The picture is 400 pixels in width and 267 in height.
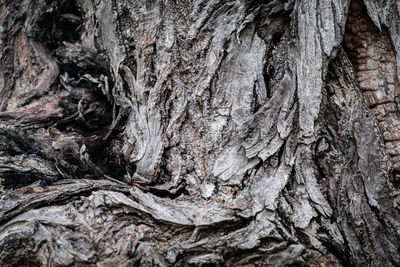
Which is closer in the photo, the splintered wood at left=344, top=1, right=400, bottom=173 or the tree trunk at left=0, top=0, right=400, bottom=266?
the tree trunk at left=0, top=0, right=400, bottom=266

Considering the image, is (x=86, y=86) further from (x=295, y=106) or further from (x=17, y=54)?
(x=295, y=106)

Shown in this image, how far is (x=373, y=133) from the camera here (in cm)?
153

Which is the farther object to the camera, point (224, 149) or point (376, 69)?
point (376, 69)

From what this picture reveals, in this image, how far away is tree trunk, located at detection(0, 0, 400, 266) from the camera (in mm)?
1288

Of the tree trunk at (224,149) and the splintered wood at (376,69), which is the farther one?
the splintered wood at (376,69)

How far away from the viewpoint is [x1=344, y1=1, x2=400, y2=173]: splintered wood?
1.61 metres

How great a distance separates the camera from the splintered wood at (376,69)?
1.61m

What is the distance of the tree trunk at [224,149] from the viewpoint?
1288mm

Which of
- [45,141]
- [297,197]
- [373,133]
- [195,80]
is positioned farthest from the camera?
[45,141]

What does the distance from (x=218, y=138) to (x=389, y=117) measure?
0.91 metres

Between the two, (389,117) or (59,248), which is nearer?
(59,248)

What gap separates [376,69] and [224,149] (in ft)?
3.06

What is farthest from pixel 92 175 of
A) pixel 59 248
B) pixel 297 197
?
pixel 297 197

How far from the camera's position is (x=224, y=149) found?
1521 millimetres
